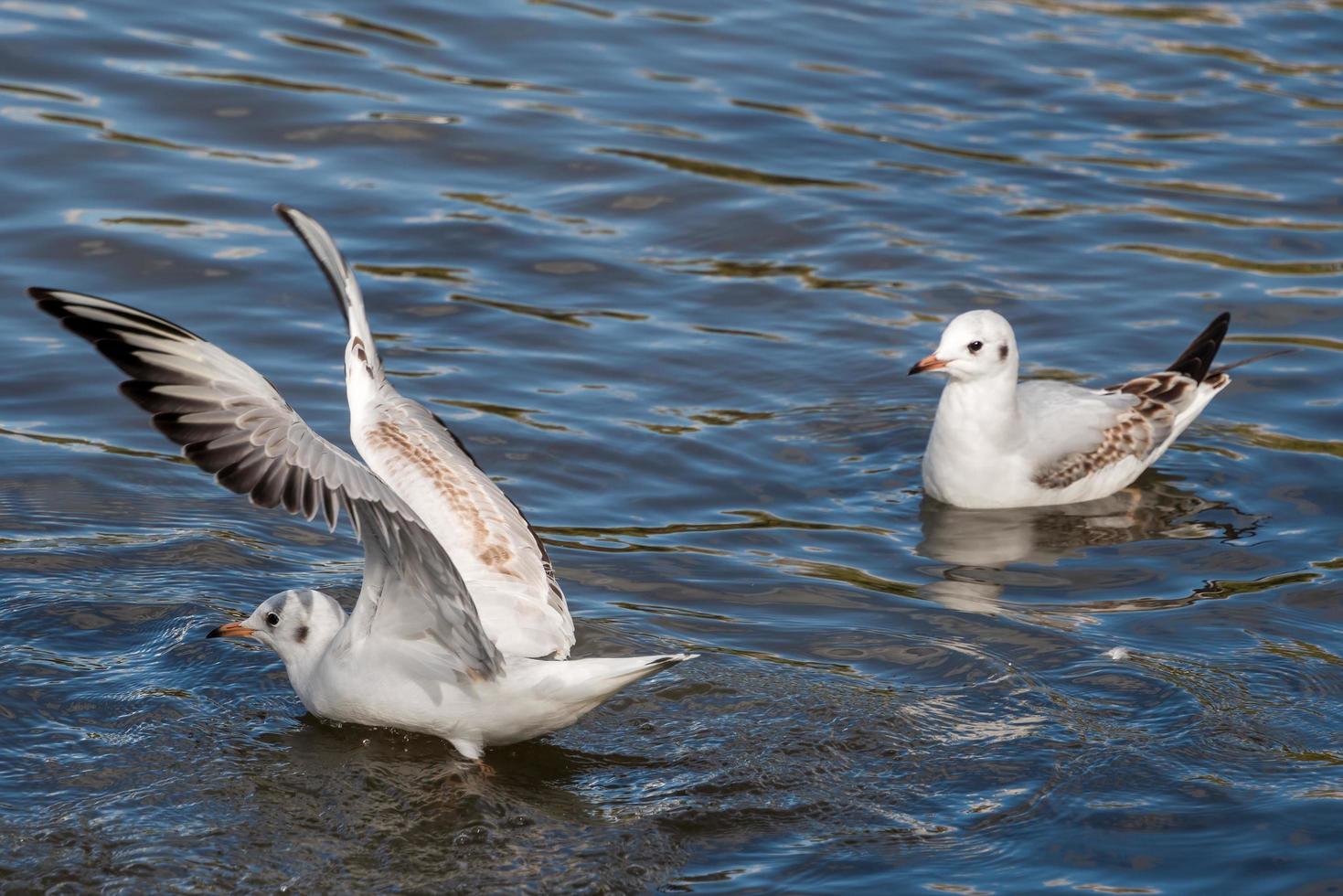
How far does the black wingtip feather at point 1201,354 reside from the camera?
981cm

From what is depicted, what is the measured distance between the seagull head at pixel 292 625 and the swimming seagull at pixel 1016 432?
3.44m

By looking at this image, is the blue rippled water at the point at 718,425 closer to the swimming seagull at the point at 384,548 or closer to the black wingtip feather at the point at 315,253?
the swimming seagull at the point at 384,548

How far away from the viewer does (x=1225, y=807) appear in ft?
20.1

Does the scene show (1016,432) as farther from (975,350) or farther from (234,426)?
(234,426)

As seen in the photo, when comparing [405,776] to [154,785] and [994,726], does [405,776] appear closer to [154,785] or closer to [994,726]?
[154,785]

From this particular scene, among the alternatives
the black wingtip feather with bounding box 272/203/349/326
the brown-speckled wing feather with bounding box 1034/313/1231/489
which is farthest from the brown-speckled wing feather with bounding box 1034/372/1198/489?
the black wingtip feather with bounding box 272/203/349/326

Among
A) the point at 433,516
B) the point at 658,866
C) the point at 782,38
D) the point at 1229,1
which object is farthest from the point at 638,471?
the point at 1229,1

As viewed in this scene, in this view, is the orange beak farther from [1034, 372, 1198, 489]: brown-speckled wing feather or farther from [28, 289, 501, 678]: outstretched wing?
[28, 289, 501, 678]: outstretched wing

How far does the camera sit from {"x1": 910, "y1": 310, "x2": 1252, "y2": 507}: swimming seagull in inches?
358

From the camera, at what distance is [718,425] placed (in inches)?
383

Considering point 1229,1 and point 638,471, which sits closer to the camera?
point 638,471

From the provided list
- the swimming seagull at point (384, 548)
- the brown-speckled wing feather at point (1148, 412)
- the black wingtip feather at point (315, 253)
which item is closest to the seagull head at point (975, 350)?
the brown-speckled wing feather at point (1148, 412)

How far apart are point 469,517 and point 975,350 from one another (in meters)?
3.32

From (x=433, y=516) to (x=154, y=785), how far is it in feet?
4.56
